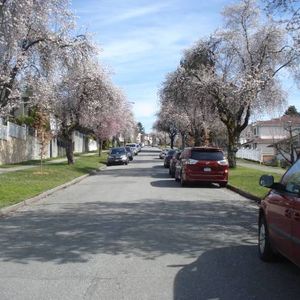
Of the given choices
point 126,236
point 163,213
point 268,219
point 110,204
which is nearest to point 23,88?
point 110,204

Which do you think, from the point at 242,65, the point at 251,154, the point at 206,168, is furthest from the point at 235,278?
the point at 251,154

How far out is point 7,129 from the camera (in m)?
37.2

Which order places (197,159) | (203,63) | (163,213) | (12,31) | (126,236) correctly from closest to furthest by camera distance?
(126,236)
(163,213)
(12,31)
(197,159)
(203,63)

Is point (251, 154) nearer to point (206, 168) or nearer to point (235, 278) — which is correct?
point (206, 168)

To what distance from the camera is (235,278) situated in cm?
711

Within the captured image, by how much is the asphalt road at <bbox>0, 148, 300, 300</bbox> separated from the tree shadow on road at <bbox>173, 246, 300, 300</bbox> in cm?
1

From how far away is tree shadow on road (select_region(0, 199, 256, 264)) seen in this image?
29.6 ft

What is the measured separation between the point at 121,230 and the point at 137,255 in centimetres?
255

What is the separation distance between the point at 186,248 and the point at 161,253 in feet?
1.89

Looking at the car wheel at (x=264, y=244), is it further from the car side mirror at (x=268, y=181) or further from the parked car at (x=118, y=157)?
the parked car at (x=118, y=157)

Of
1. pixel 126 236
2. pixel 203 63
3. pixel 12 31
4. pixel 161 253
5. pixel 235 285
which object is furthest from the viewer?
pixel 203 63

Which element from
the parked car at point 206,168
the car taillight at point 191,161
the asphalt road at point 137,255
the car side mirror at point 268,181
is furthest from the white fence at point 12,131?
the car side mirror at point 268,181

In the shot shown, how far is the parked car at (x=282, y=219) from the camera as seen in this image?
640 cm

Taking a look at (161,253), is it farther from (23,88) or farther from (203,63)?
(203,63)
